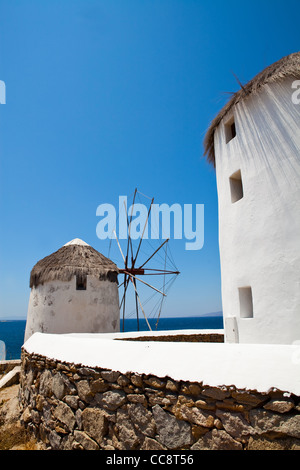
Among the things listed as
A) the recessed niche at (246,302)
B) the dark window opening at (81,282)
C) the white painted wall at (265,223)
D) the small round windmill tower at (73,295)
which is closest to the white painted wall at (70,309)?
the small round windmill tower at (73,295)

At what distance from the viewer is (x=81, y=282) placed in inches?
512

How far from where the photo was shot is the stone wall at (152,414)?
3.02 meters

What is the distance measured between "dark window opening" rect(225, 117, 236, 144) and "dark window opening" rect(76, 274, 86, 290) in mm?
7767

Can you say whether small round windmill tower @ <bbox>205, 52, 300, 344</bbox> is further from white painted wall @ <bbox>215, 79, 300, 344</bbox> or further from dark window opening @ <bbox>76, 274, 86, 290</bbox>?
dark window opening @ <bbox>76, 274, 86, 290</bbox>

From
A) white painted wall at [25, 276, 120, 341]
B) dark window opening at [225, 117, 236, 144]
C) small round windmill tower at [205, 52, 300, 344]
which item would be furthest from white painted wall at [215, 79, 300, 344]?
white painted wall at [25, 276, 120, 341]

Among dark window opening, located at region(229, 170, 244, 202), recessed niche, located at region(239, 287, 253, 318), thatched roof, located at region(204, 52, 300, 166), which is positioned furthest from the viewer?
dark window opening, located at region(229, 170, 244, 202)

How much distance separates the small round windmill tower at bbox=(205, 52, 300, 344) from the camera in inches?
236

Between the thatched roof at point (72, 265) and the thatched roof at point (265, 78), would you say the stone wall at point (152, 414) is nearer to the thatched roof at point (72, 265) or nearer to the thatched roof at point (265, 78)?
A: the thatched roof at point (265, 78)

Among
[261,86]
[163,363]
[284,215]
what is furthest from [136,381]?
[261,86]

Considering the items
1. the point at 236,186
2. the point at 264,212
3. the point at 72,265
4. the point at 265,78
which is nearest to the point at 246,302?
the point at 264,212

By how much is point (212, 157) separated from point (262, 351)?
6.75 metres
